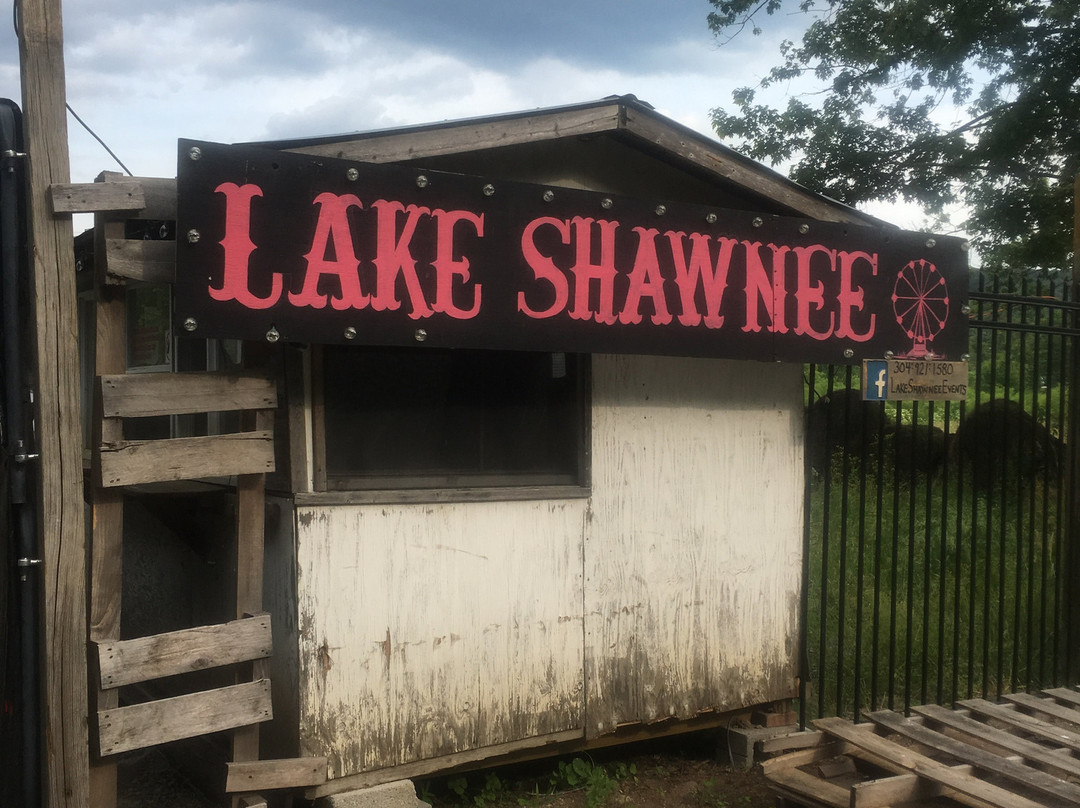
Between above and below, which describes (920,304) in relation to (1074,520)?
above

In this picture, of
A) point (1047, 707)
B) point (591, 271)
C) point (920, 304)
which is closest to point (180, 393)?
point (591, 271)

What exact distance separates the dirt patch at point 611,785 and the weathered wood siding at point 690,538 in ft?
1.29

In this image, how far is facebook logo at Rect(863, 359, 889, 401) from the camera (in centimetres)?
561

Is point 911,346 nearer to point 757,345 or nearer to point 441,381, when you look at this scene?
point 757,345

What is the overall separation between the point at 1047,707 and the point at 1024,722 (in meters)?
0.44

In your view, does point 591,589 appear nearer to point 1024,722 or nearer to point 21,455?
point 1024,722

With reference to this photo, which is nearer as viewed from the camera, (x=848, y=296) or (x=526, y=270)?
(x=526, y=270)

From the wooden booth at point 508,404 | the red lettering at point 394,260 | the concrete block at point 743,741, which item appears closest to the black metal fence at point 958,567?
the concrete block at point 743,741

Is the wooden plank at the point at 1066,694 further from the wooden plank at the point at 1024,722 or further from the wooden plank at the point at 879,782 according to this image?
the wooden plank at the point at 879,782

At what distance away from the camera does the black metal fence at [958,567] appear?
5.74 m

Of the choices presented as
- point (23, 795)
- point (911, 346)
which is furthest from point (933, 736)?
point (23, 795)

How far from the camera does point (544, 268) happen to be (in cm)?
471

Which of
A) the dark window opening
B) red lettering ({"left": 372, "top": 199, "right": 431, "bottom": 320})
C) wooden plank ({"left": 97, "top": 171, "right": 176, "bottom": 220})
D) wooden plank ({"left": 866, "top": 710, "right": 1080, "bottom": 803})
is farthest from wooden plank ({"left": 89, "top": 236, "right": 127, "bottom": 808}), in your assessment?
wooden plank ({"left": 866, "top": 710, "right": 1080, "bottom": 803})

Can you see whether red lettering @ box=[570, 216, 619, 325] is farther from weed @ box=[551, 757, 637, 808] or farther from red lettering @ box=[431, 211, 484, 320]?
weed @ box=[551, 757, 637, 808]
